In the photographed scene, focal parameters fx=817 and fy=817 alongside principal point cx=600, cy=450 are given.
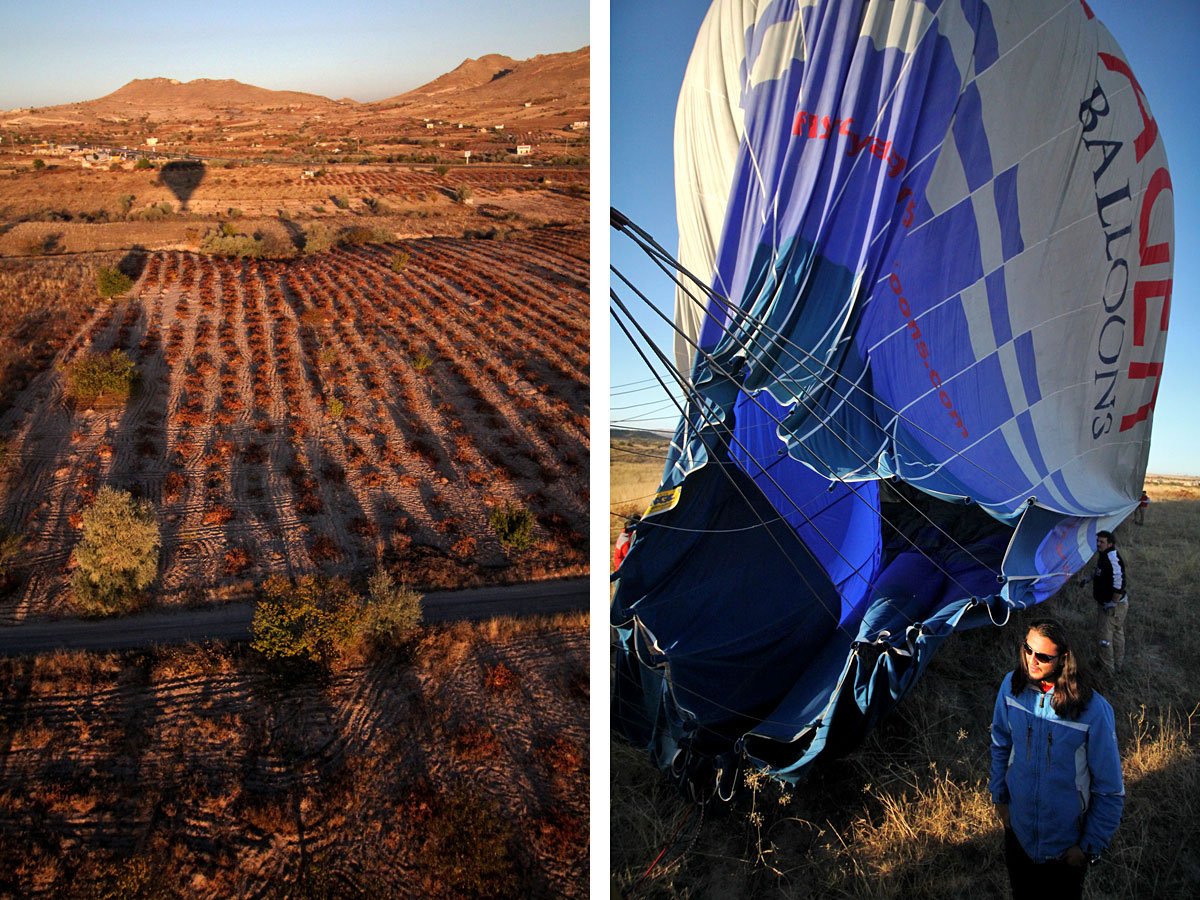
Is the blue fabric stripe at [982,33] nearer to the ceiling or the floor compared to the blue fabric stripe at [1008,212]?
nearer to the ceiling

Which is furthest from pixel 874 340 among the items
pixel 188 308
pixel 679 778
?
pixel 188 308

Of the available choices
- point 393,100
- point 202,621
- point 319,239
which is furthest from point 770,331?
point 393,100

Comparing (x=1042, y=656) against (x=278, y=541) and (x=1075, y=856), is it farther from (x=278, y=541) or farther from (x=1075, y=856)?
(x=278, y=541)

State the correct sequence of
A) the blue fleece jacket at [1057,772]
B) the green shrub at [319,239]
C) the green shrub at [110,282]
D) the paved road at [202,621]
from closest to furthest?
the blue fleece jacket at [1057,772]
the paved road at [202,621]
the green shrub at [110,282]
the green shrub at [319,239]

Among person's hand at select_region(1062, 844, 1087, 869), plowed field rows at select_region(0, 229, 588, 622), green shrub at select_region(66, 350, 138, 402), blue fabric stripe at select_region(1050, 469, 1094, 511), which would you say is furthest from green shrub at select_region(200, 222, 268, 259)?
person's hand at select_region(1062, 844, 1087, 869)

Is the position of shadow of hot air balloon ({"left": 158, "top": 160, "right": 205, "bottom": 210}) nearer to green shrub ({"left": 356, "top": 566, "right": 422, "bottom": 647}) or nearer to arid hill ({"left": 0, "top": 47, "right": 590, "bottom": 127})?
arid hill ({"left": 0, "top": 47, "right": 590, "bottom": 127})

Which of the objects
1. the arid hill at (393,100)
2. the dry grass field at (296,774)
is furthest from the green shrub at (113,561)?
the arid hill at (393,100)

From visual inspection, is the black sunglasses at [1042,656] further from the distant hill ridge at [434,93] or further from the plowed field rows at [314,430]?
the distant hill ridge at [434,93]
